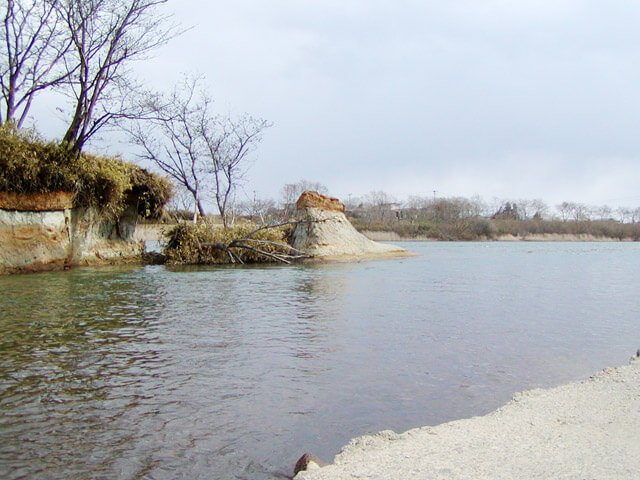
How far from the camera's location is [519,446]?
2947 mm

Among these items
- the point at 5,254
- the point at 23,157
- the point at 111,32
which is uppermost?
the point at 111,32

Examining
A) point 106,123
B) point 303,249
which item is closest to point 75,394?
point 106,123

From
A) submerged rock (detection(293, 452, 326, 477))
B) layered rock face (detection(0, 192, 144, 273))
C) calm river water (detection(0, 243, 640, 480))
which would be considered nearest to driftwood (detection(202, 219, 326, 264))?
layered rock face (detection(0, 192, 144, 273))

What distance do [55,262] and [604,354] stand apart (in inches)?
566

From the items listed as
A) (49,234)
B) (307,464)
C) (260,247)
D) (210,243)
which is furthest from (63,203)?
(307,464)

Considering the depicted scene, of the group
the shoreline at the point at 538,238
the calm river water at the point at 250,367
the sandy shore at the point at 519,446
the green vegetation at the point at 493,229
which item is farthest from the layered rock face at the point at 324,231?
→ the shoreline at the point at 538,238

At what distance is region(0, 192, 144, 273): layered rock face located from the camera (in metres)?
13.6

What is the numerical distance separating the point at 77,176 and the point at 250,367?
12.6 metres

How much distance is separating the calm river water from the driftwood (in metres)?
9.03

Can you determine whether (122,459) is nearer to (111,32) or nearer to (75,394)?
(75,394)

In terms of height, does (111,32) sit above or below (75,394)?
above

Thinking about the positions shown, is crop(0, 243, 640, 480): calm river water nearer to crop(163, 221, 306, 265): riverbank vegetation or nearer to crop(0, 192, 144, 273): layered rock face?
crop(0, 192, 144, 273): layered rock face

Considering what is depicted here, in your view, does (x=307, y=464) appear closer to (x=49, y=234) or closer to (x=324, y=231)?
(x=49, y=234)

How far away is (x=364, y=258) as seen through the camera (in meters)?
23.7
